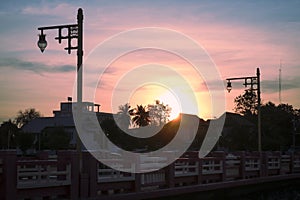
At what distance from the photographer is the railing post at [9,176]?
1555 cm

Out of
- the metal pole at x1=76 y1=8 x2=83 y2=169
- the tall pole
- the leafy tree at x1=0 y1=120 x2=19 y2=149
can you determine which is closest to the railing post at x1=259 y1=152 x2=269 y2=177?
Result: the metal pole at x1=76 y1=8 x2=83 y2=169

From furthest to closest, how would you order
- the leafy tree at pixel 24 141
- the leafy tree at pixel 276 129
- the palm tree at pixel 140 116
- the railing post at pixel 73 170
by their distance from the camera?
the palm tree at pixel 140 116 < the leafy tree at pixel 276 129 < the leafy tree at pixel 24 141 < the railing post at pixel 73 170

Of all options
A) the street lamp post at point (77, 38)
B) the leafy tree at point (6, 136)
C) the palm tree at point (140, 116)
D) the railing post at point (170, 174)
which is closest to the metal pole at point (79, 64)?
the street lamp post at point (77, 38)

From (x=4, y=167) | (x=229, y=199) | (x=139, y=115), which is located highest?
(x=139, y=115)

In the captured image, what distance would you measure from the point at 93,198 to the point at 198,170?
7.98 m

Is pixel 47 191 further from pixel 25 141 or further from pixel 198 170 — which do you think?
pixel 25 141

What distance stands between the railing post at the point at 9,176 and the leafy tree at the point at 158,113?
95.0 metres

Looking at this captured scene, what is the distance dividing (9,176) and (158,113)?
3837 inches

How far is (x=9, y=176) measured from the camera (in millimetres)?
15617

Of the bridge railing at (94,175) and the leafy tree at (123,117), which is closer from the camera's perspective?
the bridge railing at (94,175)

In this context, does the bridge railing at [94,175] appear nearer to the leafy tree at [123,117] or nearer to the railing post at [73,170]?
the railing post at [73,170]

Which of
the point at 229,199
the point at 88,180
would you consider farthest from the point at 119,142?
the point at 88,180

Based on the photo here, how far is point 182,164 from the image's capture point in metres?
24.8

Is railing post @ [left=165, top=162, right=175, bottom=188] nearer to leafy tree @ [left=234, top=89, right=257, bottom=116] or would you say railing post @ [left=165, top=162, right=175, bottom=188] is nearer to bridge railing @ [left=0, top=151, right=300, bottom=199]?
bridge railing @ [left=0, top=151, right=300, bottom=199]
